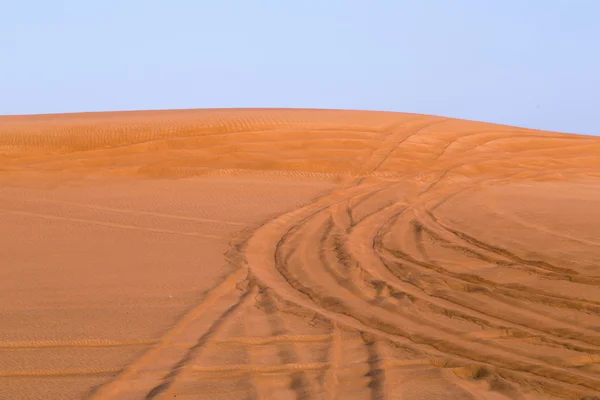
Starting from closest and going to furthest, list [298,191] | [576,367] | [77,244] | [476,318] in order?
[576,367] < [476,318] < [77,244] < [298,191]

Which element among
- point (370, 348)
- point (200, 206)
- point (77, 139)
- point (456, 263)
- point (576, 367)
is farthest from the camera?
point (77, 139)

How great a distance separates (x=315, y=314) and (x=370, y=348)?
2.87 feet

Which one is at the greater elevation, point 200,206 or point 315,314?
point 200,206

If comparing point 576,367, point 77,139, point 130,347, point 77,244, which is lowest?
point 576,367

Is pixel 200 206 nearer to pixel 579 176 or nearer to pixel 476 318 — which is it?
pixel 476 318

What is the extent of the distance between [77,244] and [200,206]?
2.66 meters

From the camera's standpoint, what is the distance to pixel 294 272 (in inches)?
277

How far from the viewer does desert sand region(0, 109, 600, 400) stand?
441 cm

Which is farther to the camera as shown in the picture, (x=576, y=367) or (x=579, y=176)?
(x=579, y=176)

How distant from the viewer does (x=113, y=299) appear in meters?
6.17

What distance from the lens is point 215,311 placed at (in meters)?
5.74

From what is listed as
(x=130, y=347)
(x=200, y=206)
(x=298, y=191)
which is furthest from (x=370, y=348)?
(x=298, y=191)

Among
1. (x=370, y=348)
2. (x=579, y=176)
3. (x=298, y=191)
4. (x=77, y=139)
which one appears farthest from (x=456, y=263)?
(x=77, y=139)

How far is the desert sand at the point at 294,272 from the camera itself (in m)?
4.41
